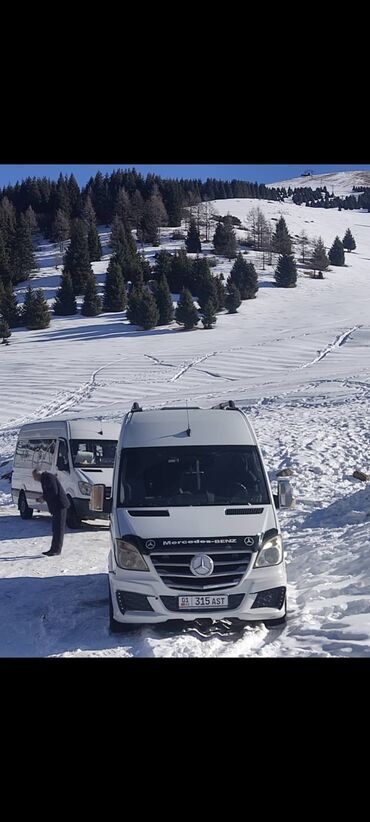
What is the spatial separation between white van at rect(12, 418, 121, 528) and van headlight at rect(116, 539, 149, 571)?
7231mm

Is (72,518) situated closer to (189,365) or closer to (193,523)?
(193,523)

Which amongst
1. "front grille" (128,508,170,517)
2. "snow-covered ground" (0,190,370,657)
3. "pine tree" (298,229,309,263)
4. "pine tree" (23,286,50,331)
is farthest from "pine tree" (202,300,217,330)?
"front grille" (128,508,170,517)

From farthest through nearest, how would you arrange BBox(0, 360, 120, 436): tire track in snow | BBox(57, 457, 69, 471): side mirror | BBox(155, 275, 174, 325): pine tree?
1. BBox(155, 275, 174, 325): pine tree
2. BBox(0, 360, 120, 436): tire track in snow
3. BBox(57, 457, 69, 471): side mirror

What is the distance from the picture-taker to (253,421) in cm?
2647

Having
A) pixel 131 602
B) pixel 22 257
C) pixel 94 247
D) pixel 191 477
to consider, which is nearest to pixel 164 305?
pixel 22 257

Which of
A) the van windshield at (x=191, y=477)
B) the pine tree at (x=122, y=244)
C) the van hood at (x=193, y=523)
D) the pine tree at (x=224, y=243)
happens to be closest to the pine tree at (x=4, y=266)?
the pine tree at (x=122, y=244)

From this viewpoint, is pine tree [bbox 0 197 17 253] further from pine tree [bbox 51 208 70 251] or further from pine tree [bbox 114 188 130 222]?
pine tree [bbox 114 188 130 222]

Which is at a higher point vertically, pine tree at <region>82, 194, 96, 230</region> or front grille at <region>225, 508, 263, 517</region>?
pine tree at <region>82, 194, 96, 230</region>

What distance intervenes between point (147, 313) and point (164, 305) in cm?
382

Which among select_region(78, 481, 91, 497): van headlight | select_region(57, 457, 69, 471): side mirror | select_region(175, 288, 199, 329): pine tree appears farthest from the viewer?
select_region(175, 288, 199, 329): pine tree

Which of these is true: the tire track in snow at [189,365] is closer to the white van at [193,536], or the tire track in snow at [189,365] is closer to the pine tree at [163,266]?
the pine tree at [163,266]

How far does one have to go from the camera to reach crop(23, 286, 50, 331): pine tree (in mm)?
70062

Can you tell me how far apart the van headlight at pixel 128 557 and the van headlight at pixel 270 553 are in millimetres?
1103
